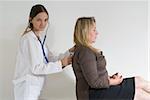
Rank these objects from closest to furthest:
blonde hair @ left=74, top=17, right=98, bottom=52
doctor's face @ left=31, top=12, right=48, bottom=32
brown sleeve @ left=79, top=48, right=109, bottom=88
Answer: brown sleeve @ left=79, top=48, right=109, bottom=88, blonde hair @ left=74, top=17, right=98, bottom=52, doctor's face @ left=31, top=12, right=48, bottom=32

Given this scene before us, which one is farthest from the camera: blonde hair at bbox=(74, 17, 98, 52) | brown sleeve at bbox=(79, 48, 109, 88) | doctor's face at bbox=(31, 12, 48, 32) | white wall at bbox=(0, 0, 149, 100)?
white wall at bbox=(0, 0, 149, 100)

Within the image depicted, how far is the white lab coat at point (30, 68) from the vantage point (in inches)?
72.6

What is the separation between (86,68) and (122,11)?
3.14ft

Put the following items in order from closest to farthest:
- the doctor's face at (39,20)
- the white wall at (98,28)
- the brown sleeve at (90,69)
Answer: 1. the brown sleeve at (90,69)
2. the doctor's face at (39,20)
3. the white wall at (98,28)

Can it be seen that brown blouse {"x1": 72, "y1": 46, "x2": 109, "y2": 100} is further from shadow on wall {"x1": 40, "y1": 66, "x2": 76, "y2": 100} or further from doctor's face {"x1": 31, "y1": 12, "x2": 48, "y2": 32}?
shadow on wall {"x1": 40, "y1": 66, "x2": 76, "y2": 100}

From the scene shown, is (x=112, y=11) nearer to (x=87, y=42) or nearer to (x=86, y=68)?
(x=87, y=42)

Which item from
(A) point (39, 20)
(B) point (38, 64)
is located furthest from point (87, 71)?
(A) point (39, 20)

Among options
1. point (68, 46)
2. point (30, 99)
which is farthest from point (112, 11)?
point (30, 99)

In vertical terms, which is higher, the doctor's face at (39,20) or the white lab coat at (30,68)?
the doctor's face at (39,20)

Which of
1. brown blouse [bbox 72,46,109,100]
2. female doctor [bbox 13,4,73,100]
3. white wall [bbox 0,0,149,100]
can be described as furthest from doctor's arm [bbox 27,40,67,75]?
white wall [bbox 0,0,149,100]

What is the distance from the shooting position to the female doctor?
6.06ft

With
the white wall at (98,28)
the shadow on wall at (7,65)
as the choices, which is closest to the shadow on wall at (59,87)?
the white wall at (98,28)

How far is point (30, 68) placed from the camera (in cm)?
188

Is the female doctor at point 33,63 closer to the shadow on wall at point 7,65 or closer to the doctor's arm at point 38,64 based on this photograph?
the doctor's arm at point 38,64
